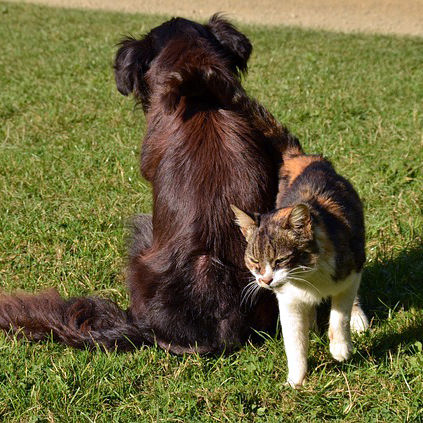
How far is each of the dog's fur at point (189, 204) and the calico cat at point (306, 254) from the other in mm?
206

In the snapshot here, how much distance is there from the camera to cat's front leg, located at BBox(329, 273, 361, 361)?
336 cm

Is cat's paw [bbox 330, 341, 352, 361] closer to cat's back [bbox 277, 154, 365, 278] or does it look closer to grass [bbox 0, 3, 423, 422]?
grass [bbox 0, 3, 423, 422]

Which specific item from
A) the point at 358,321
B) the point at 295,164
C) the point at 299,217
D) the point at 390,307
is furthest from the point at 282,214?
the point at 390,307

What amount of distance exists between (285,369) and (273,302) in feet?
1.34

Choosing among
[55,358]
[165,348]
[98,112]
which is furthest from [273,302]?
[98,112]

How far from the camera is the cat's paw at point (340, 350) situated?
3436 millimetres

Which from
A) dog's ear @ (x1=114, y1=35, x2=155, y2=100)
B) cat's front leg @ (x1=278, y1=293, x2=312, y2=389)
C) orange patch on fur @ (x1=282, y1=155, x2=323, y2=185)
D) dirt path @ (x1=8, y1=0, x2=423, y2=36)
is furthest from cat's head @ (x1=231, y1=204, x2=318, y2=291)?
dirt path @ (x1=8, y1=0, x2=423, y2=36)

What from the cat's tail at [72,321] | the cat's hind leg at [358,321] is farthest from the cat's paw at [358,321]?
the cat's tail at [72,321]

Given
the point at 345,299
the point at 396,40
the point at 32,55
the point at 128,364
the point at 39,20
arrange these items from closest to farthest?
the point at 345,299
the point at 128,364
the point at 32,55
the point at 396,40
the point at 39,20

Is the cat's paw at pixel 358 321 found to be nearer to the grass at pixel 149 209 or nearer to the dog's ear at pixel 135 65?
the grass at pixel 149 209

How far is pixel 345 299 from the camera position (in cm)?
336

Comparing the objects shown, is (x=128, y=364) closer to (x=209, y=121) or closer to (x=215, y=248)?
(x=215, y=248)

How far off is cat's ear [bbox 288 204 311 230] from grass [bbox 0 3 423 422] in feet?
2.94

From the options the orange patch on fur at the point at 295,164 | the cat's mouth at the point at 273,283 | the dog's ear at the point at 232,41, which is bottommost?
the cat's mouth at the point at 273,283
